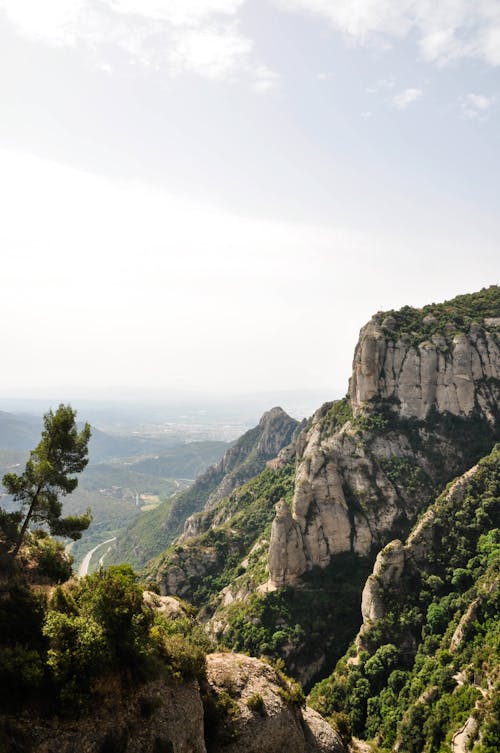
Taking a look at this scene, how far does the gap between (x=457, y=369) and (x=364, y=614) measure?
54687 mm

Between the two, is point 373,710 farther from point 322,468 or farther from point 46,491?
point 46,491

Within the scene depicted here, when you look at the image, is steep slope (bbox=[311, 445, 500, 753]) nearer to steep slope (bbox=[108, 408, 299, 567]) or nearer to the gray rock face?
the gray rock face

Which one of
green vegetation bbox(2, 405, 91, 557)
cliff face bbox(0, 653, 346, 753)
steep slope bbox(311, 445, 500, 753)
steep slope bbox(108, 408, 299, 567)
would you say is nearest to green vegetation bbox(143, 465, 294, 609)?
steep slope bbox(311, 445, 500, 753)

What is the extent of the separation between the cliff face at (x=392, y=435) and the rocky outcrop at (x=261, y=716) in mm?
37700

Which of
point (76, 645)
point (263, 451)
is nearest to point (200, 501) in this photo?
point (263, 451)

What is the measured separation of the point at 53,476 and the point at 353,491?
58677 mm

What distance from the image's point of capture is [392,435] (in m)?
84.5

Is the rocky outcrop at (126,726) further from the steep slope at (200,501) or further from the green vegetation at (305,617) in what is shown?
the steep slope at (200,501)

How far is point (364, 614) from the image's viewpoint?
59719mm

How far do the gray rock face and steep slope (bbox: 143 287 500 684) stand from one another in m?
0.23

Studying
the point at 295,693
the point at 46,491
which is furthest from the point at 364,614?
the point at 46,491

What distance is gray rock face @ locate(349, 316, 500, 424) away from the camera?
86.2m

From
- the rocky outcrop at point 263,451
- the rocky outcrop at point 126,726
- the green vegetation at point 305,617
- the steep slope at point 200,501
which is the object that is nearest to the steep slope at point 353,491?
the green vegetation at point 305,617

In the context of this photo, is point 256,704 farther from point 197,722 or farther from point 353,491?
point 353,491
